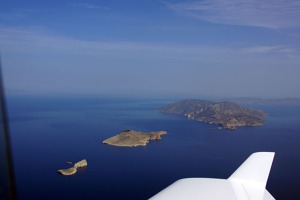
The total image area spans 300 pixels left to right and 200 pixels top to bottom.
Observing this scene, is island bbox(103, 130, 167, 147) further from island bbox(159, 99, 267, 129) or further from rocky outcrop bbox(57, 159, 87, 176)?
island bbox(159, 99, 267, 129)

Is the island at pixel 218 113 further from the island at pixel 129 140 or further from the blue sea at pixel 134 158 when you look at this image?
the island at pixel 129 140

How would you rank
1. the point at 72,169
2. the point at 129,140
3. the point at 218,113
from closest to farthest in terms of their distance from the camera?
the point at 72,169, the point at 129,140, the point at 218,113

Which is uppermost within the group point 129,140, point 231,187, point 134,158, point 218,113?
point 231,187

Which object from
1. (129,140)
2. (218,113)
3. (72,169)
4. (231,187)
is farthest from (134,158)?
(218,113)

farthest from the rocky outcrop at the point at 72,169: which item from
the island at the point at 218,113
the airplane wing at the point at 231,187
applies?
the island at the point at 218,113

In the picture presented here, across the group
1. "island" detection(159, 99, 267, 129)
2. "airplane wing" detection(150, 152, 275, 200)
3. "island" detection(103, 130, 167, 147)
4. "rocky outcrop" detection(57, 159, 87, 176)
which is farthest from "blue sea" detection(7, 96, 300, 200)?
"airplane wing" detection(150, 152, 275, 200)

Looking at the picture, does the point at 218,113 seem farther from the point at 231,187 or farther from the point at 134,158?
the point at 231,187

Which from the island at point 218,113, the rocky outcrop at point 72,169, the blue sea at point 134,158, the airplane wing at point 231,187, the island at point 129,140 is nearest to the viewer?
the airplane wing at point 231,187
